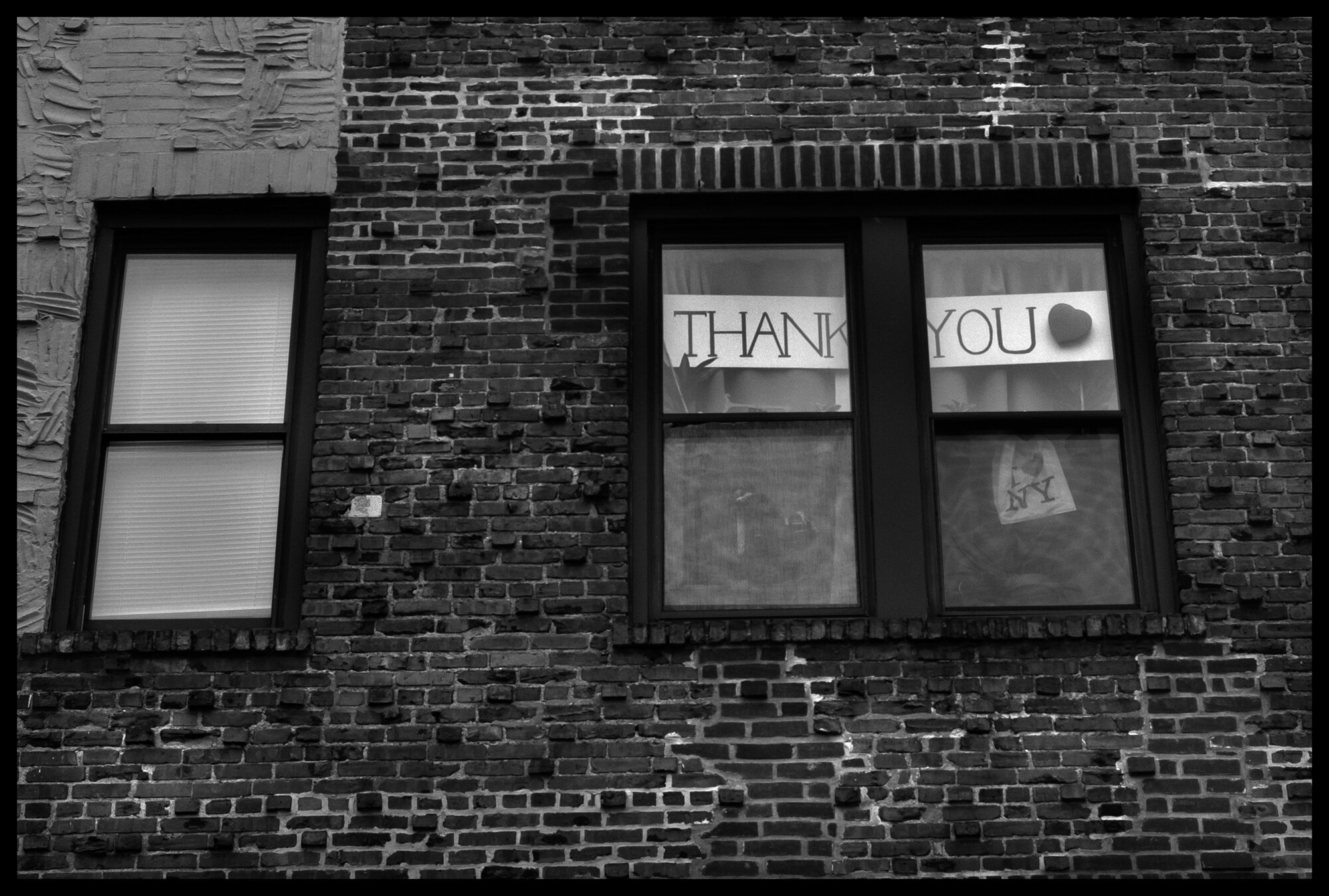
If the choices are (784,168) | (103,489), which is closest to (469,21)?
(784,168)

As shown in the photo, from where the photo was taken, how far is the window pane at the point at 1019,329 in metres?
6.31

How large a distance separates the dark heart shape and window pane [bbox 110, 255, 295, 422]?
336cm

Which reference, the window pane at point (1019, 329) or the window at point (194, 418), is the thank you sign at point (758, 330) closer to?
the window pane at point (1019, 329)

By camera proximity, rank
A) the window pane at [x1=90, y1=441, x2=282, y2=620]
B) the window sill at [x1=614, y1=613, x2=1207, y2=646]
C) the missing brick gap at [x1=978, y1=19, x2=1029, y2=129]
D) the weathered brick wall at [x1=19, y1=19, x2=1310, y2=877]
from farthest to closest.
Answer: the missing brick gap at [x1=978, y1=19, x2=1029, y2=129] < the window pane at [x1=90, y1=441, x2=282, y2=620] < the window sill at [x1=614, y1=613, x2=1207, y2=646] < the weathered brick wall at [x1=19, y1=19, x2=1310, y2=877]

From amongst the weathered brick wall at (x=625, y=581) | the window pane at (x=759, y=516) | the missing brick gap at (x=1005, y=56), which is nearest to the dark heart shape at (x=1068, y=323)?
the weathered brick wall at (x=625, y=581)

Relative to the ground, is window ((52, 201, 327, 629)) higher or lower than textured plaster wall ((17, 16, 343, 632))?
lower

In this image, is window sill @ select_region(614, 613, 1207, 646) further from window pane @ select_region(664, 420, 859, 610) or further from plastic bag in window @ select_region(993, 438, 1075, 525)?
plastic bag in window @ select_region(993, 438, 1075, 525)

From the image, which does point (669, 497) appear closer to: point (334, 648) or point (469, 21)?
point (334, 648)

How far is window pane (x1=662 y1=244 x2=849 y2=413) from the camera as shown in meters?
6.33

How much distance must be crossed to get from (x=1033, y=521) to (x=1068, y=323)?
92 centimetres

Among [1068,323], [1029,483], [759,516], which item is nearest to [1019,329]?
[1068,323]

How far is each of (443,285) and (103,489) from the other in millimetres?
1688

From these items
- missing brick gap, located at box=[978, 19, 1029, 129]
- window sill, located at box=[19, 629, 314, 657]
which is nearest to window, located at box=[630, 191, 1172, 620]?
missing brick gap, located at box=[978, 19, 1029, 129]

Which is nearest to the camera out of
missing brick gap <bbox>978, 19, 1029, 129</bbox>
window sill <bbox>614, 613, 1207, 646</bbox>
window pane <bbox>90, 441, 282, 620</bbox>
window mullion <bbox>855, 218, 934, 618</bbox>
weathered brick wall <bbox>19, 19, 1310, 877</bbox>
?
weathered brick wall <bbox>19, 19, 1310, 877</bbox>
